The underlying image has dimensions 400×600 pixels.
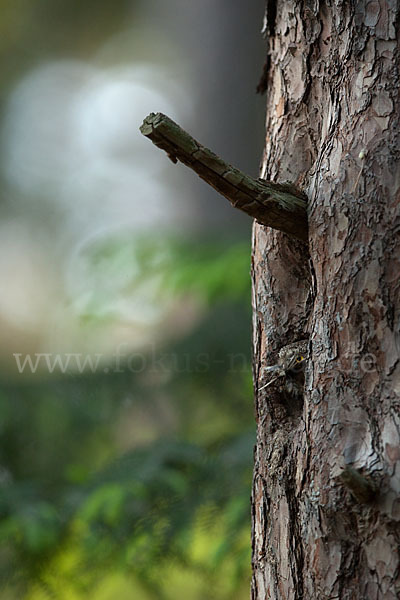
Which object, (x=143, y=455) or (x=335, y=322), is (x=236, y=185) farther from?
(x=143, y=455)

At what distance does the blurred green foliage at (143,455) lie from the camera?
84.4 inches

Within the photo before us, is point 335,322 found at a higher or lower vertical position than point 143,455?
higher

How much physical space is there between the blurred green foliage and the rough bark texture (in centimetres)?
109

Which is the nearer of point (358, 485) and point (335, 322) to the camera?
point (358, 485)

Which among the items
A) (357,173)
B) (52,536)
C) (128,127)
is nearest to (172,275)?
(52,536)

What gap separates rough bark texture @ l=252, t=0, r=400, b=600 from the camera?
872mm

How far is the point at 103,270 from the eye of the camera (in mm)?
2709

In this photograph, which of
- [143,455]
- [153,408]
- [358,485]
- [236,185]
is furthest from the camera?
[153,408]

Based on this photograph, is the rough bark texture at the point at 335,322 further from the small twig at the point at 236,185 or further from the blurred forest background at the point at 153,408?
the blurred forest background at the point at 153,408

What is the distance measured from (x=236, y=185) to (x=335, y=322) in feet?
0.86

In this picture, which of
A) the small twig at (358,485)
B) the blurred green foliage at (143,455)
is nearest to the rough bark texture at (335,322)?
the small twig at (358,485)

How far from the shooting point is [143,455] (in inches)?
90.7

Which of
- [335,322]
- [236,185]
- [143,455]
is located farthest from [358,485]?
[143,455]

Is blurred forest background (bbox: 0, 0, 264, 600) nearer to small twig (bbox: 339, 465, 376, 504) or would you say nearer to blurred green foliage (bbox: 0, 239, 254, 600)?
blurred green foliage (bbox: 0, 239, 254, 600)
